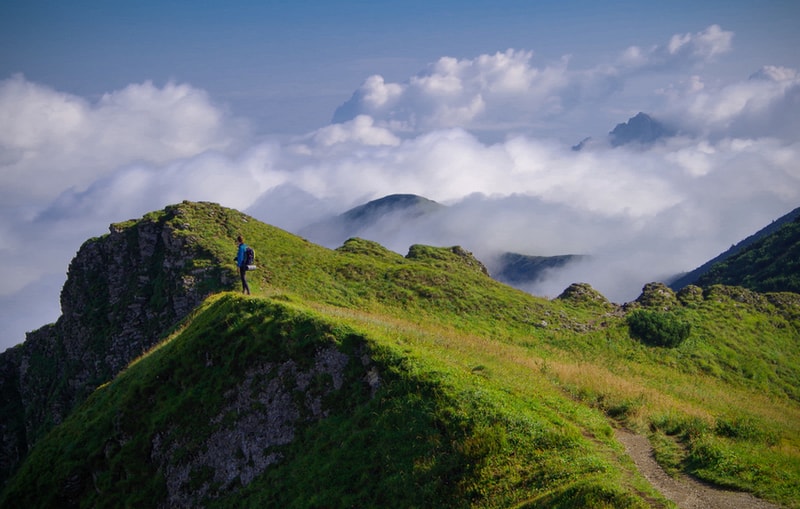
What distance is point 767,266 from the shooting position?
121 meters

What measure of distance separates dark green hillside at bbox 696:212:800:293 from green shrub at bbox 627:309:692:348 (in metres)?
65.2

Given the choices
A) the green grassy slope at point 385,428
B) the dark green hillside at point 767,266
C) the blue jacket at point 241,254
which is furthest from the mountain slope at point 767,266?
the blue jacket at point 241,254

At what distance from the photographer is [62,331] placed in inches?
2960

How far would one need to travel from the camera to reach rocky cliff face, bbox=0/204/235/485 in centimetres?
5456

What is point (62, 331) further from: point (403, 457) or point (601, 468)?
point (601, 468)

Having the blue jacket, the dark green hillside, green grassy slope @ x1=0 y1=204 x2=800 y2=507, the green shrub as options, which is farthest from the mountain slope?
the blue jacket

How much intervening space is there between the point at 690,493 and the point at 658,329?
39.5m

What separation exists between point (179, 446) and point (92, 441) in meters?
6.31

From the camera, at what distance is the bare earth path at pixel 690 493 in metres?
16.1

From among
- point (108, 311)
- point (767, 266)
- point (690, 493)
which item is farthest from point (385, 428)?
point (767, 266)

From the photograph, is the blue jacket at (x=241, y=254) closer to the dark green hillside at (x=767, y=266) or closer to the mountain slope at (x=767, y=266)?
the dark green hillside at (x=767, y=266)

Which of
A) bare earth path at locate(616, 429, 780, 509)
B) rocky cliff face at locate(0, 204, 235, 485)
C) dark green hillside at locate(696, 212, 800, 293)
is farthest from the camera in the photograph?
dark green hillside at locate(696, 212, 800, 293)

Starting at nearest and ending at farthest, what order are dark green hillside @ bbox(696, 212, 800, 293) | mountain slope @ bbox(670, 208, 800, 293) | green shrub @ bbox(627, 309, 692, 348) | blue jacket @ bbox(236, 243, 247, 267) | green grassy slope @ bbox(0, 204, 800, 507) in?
green grassy slope @ bbox(0, 204, 800, 507)
blue jacket @ bbox(236, 243, 247, 267)
green shrub @ bbox(627, 309, 692, 348)
dark green hillside @ bbox(696, 212, 800, 293)
mountain slope @ bbox(670, 208, 800, 293)

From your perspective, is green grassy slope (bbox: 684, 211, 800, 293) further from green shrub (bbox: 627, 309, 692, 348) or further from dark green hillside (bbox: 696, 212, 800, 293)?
green shrub (bbox: 627, 309, 692, 348)
